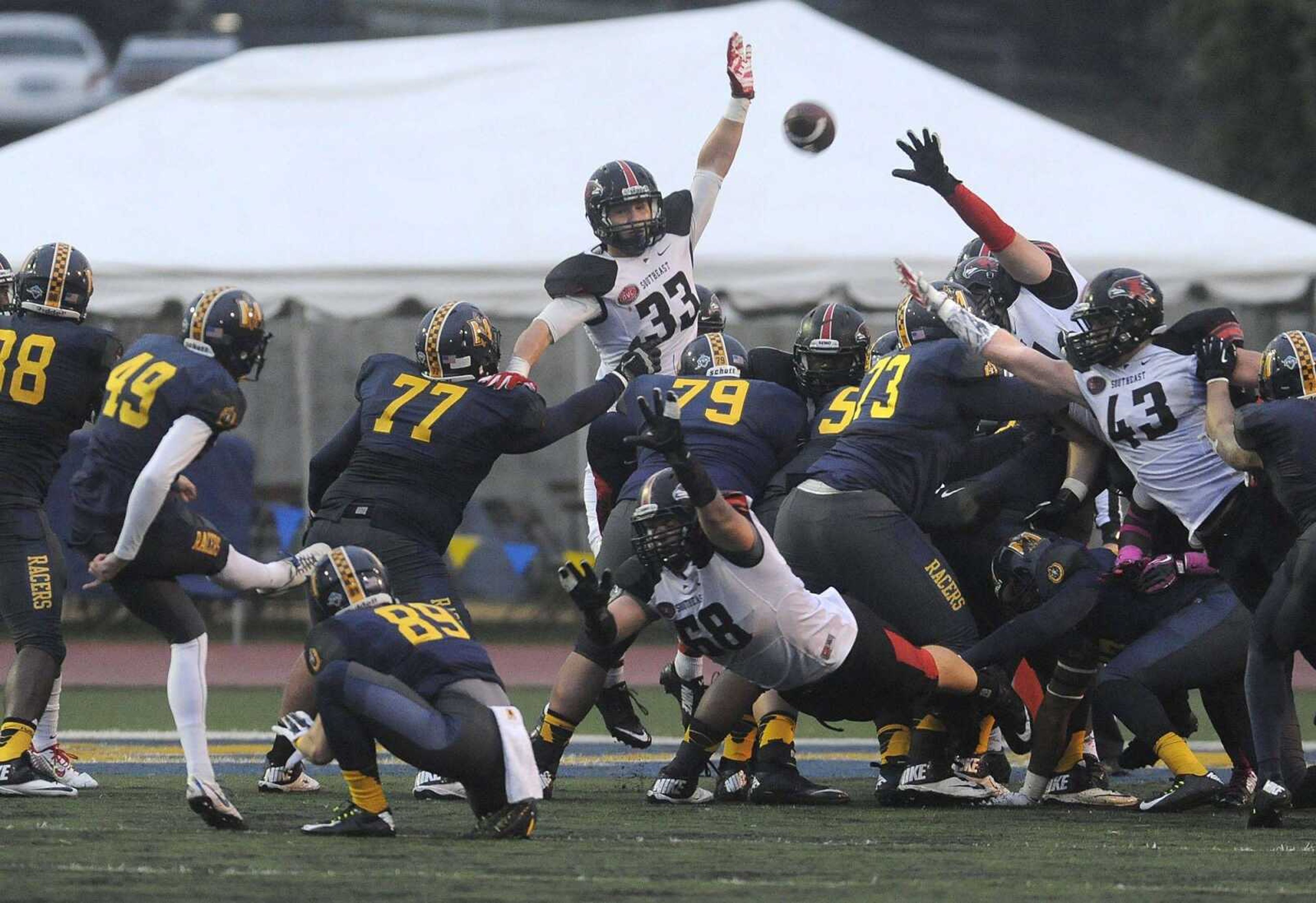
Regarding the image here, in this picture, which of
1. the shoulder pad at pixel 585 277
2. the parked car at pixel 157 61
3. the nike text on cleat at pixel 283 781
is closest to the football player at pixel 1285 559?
the shoulder pad at pixel 585 277

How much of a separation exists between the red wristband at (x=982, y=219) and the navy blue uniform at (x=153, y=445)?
276 cm

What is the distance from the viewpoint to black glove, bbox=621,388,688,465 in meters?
5.93

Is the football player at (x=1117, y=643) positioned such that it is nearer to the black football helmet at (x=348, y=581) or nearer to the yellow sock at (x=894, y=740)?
the yellow sock at (x=894, y=740)

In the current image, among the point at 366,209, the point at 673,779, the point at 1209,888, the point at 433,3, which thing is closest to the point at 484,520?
the point at 366,209

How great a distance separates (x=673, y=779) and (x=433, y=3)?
24274 millimetres

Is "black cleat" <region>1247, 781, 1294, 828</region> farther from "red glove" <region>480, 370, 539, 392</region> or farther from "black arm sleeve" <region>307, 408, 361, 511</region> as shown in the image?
"black arm sleeve" <region>307, 408, 361, 511</region>

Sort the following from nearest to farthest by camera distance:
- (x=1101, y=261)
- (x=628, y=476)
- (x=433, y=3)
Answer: (x=628, y=476)
(x=1101, y=261)
(x=433, y=3)

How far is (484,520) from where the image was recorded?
1481 cm

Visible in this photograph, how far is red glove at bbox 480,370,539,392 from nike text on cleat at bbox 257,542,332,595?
101 cm

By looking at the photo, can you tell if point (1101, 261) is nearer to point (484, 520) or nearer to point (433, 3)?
point (484, 520)

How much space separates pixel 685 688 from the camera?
814 cm

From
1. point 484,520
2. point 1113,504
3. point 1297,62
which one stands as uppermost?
point 1297,62

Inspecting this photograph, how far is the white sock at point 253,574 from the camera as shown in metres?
6.39

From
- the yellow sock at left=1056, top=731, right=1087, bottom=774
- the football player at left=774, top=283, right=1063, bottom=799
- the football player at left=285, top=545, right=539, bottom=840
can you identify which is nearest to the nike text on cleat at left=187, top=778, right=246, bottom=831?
the football player at left=285, top=545, right=539, bottom=840
